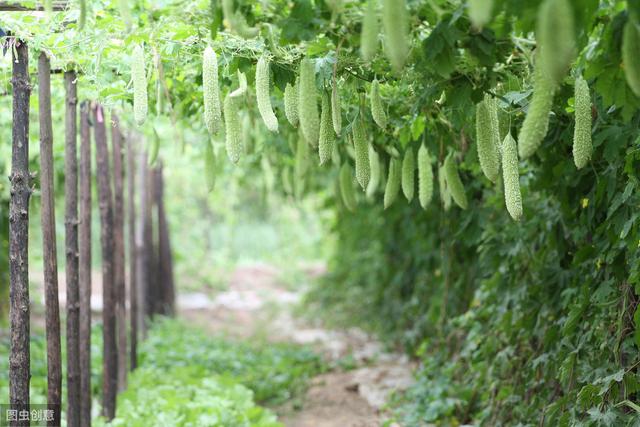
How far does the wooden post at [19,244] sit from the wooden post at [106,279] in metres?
1.94

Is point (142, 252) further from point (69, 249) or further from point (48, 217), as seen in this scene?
point (48, 217)

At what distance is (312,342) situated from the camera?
10.5m

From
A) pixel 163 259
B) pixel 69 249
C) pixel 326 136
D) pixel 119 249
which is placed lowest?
pixel 163 259

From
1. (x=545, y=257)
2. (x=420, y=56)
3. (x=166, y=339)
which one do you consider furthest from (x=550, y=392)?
(x=166, y=339)

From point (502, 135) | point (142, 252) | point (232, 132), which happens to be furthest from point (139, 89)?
point (142, 252)

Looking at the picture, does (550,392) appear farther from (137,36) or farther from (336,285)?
(336,285)

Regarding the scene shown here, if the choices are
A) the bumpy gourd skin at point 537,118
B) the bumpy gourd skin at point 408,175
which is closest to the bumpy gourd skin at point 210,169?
the bumpy gourd skin at point 408,175

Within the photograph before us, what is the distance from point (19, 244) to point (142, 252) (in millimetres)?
5866

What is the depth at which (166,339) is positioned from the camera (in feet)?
30.4

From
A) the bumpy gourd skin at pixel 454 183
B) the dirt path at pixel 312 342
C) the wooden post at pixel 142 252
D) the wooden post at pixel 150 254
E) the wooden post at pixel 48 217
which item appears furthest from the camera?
the wooden post at pixel 150 254

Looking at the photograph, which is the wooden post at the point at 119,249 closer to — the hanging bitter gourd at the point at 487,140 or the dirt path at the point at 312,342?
the dirt path at the point at 312,342

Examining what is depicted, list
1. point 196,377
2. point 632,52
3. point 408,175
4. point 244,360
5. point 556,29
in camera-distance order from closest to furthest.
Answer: point 556,29
point 632,52
point 408,175
point 196,377
point 244,360

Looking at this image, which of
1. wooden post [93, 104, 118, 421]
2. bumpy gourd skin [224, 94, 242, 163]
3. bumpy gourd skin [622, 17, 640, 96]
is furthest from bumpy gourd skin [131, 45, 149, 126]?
→ wooden post [93, 104, 118, 421]

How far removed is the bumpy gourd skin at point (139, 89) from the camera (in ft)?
10.1
